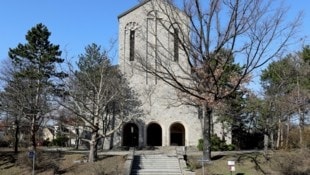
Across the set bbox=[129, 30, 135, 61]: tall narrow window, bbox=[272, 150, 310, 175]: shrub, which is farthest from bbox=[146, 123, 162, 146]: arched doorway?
bbox=[272, 150, 310, 175]: shrub

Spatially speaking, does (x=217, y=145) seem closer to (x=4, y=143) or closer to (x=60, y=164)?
(x=60, y=164)

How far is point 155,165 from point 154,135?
16.8 meters

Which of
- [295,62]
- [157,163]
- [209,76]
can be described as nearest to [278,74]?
[295,62]

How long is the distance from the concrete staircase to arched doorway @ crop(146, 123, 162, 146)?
13396mm

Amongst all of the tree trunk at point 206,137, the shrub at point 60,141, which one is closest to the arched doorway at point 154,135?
the shrub at point 60,141

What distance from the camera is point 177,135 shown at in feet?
158

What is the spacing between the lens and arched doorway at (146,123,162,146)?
46.8m

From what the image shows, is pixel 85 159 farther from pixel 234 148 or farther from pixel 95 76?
pixel 234 148

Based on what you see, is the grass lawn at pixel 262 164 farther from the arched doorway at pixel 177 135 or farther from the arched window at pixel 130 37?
the arched window at pixel 130 37

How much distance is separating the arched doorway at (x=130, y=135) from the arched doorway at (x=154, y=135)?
126 centimetres

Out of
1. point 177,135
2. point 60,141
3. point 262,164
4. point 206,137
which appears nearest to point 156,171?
point 206,137

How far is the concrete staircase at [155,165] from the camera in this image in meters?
28.7

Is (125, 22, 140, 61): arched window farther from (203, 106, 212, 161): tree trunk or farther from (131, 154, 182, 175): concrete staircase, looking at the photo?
(203, 106, 212, 161): tree trunk

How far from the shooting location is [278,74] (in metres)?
37.1
